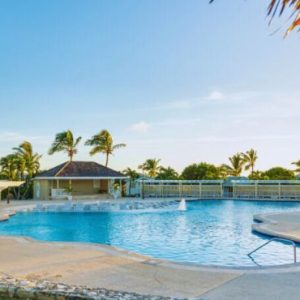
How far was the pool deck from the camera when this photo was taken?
19.0 feet

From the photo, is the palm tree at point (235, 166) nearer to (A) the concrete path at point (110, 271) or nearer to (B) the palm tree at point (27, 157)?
(B) the palm tree at point (27, 157)

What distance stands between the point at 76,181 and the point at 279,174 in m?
20.2

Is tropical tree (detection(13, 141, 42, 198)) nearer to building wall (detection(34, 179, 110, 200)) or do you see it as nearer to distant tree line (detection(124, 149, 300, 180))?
building wall (detection(34, 179, 110, 200))

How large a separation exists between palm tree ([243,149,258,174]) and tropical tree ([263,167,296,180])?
7212 mm

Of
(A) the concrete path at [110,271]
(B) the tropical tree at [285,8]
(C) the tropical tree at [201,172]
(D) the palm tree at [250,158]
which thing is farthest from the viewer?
(D) the palm tree at [250,158]

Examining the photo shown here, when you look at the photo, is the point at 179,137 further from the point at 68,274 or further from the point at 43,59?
the point at 68,274

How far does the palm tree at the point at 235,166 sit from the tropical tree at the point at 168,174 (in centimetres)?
952

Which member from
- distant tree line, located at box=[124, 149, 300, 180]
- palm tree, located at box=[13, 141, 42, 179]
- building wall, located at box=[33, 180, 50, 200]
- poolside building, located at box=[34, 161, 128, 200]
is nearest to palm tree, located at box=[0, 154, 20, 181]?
palm tree, located at box=[13, 141, 42, 179]

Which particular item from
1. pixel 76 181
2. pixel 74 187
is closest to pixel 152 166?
pixel 76 181

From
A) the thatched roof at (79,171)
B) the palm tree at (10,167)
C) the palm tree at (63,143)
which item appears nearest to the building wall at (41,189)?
the thatched roof at (79,171)

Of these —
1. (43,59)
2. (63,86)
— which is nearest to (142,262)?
(43,59)

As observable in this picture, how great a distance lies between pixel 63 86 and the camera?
69.5ft

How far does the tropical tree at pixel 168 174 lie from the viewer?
1524 inches

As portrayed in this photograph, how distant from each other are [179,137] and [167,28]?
15813 mm
